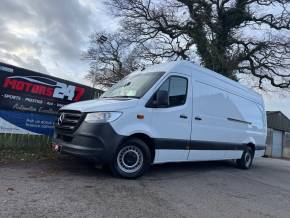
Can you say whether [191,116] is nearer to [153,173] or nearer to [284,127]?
[153,173]

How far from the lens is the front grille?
7.24 metres

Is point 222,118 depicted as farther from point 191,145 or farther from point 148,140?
point 148,140

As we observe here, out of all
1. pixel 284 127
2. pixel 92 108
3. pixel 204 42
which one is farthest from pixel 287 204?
pixel 284 127

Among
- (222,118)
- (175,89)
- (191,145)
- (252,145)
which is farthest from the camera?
(252,145)

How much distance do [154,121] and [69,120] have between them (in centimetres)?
178

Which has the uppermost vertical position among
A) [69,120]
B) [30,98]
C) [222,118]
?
[30,98]

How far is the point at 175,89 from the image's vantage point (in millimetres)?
8312

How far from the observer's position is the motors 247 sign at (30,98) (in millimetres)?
9469

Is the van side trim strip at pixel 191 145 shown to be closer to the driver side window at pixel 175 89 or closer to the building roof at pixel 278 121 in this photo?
the driver side window at pixel 175 89

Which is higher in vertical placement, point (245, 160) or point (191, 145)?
point (191, 145)

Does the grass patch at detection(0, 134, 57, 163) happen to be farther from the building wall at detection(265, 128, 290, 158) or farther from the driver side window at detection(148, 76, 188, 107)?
the building wall at detection(265, 128, 290, 158)

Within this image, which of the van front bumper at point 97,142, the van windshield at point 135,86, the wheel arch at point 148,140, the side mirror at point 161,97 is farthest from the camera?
the van windshield at point 135,86

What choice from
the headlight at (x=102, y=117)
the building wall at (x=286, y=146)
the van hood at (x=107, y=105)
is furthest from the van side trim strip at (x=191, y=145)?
the building wall at (x=286, y=146)

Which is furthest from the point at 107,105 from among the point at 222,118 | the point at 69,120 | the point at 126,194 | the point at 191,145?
the point at 222,118
